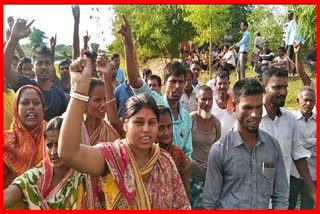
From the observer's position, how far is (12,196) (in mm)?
2600

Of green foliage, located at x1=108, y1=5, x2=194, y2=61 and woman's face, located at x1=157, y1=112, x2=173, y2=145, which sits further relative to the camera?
green foliage, located at x1=108, y1=5, x2=194, y2=61

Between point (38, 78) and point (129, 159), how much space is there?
2.29m

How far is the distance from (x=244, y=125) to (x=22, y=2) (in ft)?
5.70

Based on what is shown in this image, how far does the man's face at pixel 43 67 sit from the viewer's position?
4.40 m

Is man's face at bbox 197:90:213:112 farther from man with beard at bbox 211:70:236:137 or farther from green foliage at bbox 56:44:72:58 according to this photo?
green foliage at bbox 56:44:72:58

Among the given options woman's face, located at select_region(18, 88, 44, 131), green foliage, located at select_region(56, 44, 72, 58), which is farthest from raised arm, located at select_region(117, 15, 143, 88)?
green foliage, located at select_region(56, 44, 72, 58)

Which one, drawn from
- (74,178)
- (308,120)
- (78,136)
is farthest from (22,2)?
(308,120)

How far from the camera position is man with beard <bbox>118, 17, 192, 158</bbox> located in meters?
3.30

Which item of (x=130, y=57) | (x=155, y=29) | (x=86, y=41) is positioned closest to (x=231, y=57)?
(x=155, y=29)

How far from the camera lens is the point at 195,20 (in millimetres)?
14266

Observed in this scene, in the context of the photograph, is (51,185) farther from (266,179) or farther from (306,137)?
(306,137)

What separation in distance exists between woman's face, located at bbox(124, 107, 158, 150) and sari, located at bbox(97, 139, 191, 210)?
0.05 m

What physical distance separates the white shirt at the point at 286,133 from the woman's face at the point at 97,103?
3.98 feet

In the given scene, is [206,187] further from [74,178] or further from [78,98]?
[78,98]
